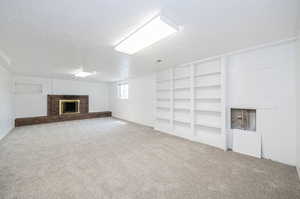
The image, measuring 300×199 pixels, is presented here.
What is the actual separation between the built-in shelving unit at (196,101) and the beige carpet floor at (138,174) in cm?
64

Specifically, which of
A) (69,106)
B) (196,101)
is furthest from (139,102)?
(69,106)

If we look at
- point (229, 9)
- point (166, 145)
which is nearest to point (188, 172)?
point (166, 145)

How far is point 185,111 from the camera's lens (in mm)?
4301

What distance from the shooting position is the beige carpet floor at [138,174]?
1.64 meters

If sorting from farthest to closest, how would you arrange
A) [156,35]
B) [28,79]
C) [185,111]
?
1. [28,79]
2. [185,111]
3. [156,35]

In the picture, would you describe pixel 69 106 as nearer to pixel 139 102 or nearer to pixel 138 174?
pixel 139 102

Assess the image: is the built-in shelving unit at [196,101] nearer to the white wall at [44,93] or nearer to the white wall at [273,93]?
the white wall at [273,93]

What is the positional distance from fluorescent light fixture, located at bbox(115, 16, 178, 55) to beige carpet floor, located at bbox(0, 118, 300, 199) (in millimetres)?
2217

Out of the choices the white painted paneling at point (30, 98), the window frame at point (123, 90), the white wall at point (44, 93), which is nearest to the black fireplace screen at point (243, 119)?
the window frame at point (123, 90)

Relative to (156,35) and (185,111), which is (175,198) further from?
(185,111)

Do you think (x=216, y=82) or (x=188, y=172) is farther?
(x=216, y=82)

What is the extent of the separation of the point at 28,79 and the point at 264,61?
9094 mm

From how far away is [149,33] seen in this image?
1854 millimetres

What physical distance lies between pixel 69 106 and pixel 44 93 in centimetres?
132
